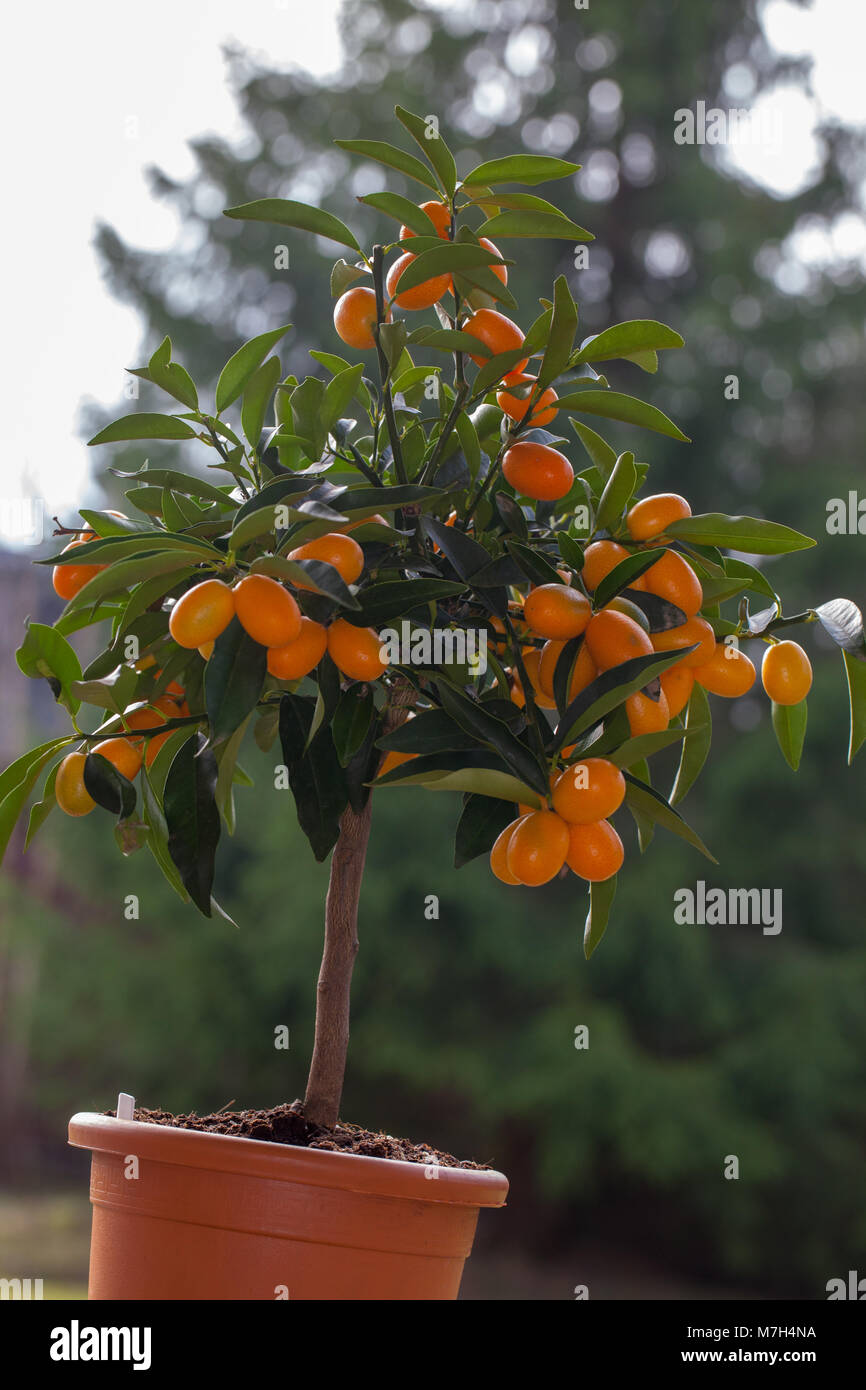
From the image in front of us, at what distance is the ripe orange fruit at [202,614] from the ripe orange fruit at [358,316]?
20 cm

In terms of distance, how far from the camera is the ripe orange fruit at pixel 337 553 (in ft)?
1.74

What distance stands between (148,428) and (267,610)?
0.73ft

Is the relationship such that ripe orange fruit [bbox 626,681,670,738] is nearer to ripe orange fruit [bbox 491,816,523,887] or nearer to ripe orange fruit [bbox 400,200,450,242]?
ripe orange fruit [bbox 491,816,523,887]

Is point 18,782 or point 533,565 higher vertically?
point 533,565

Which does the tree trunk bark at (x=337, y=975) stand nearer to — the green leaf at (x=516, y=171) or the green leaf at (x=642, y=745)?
the green leaf at (x=642, y=745)

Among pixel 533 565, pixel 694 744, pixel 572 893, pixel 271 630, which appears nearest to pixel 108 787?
pixel 271 630

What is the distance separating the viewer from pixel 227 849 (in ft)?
11.9

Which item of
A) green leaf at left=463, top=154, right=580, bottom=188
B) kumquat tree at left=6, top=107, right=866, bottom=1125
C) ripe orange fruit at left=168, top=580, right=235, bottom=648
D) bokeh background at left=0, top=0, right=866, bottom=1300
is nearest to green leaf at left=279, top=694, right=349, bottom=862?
kumquat tree at left=6, top=107, right=866, bottom=1125

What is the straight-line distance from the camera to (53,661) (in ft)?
2.01

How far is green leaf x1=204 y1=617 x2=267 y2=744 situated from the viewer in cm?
51

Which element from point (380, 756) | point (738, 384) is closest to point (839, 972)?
point (738, 384)

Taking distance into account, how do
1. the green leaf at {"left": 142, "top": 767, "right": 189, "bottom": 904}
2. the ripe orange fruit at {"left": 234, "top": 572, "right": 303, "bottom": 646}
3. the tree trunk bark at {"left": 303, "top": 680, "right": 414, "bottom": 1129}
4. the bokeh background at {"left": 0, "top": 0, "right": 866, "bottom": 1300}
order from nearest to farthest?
the ripe orange fruit at {"left": 234, "top": 572, "right": 303, "bottom": 646} < the green leaf at {"left": 142, "top": 767, "right": 189, "bottom": 904} < the tree trunk bark at {"left": 303, "top": 680, "right": 414, "bottom": 1129} < the bokeh background at {"left": 0, "top": 0, "right": 866, "bottom": 1300}

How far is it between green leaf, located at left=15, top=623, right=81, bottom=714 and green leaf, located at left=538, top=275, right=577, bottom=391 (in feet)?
0.94

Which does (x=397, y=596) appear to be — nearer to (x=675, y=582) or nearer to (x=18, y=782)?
(x=675, y=582)
